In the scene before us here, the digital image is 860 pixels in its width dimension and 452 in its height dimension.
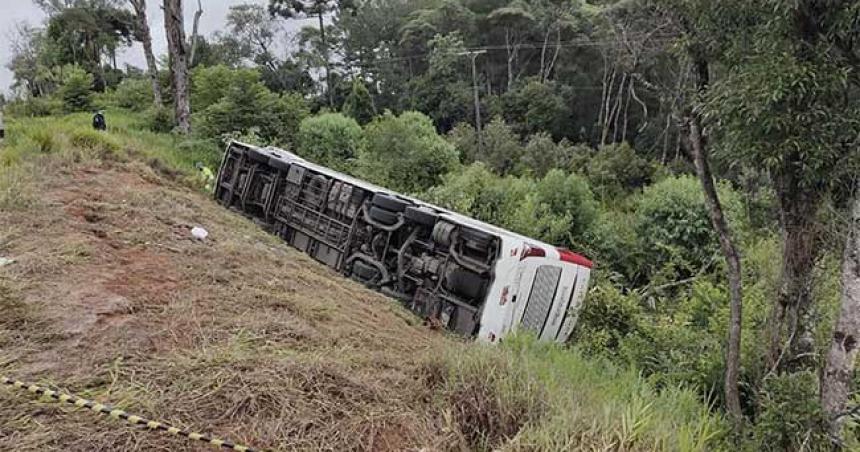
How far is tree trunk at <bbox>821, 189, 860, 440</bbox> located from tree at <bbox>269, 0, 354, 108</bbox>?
28.0m

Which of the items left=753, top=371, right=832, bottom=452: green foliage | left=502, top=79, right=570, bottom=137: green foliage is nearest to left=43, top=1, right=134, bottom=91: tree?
left=502, top=79, right=570, bottom=137: green foliage

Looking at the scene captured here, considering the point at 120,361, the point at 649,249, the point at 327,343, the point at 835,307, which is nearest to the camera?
the point at 120,361

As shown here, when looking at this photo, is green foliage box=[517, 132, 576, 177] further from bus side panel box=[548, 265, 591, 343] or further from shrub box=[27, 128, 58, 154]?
shrub box=[27, 128, 58, 154]

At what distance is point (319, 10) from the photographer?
30016mm

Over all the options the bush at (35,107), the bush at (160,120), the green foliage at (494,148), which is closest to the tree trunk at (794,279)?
the bush at (160,120)

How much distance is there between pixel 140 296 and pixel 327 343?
4.40 ft

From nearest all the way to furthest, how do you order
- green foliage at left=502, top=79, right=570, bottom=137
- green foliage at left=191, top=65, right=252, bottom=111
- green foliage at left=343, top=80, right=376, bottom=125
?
green foliage at left=191, top=65, right=252, bottom=111 < green foliage at left=343, top=80, right=376, bottom=125 < green foliage at left=502, top=79, right=570, bottom=137

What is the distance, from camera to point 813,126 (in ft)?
9.44

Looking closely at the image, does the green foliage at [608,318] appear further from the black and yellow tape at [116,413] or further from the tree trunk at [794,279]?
the black and yellow tape at [116,413]

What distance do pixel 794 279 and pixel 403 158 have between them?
981cm

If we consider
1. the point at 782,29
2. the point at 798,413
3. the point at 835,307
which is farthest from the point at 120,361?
the point at 835,307

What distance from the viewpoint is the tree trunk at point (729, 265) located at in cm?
369

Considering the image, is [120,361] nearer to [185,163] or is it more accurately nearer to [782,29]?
[782,29]

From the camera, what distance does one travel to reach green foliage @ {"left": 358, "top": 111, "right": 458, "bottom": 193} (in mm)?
12633
